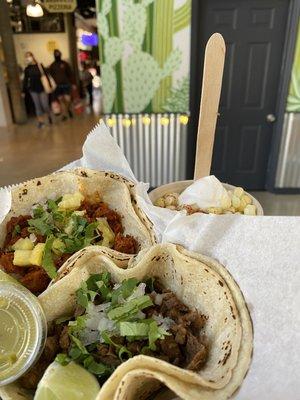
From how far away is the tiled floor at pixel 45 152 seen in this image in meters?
4.49

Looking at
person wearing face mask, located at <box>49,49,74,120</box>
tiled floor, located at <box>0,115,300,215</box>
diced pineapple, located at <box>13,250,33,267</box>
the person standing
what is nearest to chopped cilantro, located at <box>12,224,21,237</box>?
diced pineapple, located at <box>13,250,33,267</box>

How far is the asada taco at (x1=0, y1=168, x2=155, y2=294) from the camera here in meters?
1.58

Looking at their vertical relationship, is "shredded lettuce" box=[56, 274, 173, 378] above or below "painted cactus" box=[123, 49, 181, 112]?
below

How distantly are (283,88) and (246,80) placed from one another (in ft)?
1.39

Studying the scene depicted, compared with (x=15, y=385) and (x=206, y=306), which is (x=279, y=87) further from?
(x=15, y=385)

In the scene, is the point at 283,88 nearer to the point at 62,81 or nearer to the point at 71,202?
the point at 71,202

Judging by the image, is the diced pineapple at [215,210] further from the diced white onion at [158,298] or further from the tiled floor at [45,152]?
the tiled floor at [45,152]

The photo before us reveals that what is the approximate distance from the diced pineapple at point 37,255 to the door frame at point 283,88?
11.2 feet

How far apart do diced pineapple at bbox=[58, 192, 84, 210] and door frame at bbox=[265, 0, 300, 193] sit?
3.06 meters

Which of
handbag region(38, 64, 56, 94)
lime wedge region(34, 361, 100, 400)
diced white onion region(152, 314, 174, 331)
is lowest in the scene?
lime wedge region(34, 361, 100, 400)

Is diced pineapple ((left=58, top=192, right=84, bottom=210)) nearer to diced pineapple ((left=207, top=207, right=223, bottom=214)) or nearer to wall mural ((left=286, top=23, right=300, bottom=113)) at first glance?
diced pineapple ((left=207, top=207, right=223, bottom=214))

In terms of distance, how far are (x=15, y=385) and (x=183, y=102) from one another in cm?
344

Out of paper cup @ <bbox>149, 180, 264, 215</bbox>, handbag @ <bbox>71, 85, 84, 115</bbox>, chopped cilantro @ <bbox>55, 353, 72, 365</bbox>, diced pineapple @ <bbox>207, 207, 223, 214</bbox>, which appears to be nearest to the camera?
chopped cilantro @ <bbox>55, 353, 72, 365</bbox>

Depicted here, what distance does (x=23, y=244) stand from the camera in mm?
1663
